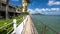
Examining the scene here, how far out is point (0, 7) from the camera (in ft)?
63.0

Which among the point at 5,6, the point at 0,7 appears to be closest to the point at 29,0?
the point at 5,6

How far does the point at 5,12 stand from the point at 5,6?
2.88ft

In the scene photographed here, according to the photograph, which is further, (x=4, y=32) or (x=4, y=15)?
(x=4, y=15)

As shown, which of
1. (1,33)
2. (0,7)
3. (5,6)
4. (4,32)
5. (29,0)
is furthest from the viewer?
(29,0)

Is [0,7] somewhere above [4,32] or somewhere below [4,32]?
above

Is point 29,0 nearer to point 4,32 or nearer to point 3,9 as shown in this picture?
point 3,9

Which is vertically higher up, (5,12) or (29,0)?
(29,0)

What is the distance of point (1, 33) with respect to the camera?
4.65 metres

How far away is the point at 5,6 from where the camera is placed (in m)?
21.1

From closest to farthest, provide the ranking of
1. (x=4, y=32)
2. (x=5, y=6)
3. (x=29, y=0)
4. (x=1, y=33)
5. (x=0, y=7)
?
(x=1, y=33) < (x=4, y=32) < (x=0, y=7) < (x=5, y=6) < (x=29, y=0)

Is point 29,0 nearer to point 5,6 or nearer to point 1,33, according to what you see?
point 5,6

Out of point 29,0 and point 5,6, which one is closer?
point 5,6

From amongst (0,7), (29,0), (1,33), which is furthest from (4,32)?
(29,0)

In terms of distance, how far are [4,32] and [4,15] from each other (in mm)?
16401
